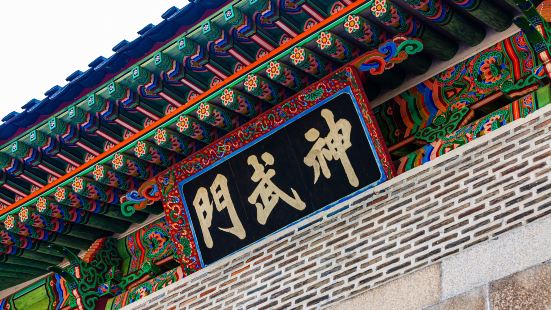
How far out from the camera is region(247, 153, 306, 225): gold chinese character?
867 cm

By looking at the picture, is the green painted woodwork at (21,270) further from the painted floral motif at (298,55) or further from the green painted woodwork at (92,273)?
the painted floral motif at (298,55)

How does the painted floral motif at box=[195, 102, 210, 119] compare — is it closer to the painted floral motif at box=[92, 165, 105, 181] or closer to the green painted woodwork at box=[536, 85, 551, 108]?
the painted floral motif at box=[92, 165, 105, 181]

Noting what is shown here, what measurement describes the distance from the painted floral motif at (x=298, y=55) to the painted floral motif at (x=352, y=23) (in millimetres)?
423

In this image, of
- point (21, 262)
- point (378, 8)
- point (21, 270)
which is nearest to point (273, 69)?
point (378, 8)

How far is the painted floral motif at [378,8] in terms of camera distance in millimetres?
7664

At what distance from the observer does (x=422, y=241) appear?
772 cm

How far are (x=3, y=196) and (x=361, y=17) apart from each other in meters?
4.02

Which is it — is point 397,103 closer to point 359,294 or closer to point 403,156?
point 403,156

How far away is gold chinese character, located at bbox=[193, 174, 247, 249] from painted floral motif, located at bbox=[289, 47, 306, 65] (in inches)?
53.9

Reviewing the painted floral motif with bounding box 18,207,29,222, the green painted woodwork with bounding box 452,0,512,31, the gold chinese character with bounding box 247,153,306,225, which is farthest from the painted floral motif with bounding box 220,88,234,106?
the painted floral motif with bounding box 18,207,29,222

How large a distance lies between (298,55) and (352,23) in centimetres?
51

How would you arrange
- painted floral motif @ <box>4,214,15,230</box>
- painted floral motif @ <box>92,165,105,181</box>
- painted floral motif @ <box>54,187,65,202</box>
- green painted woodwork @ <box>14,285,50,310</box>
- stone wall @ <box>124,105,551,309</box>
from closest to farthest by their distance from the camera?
stone wall @ <box>124,105,551,309</box> → painted floral motif @ <box>92,165,105,181</box> → painted floral motif @ <box>54,187,65,202</box> → painted floral motif @ <box>4,214,15,230</box> → green painted woodwork @ <box>14,285,50,310</box>

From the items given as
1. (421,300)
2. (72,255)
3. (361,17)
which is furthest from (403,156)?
(72,255)

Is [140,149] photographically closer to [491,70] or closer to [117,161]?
[117,161]
